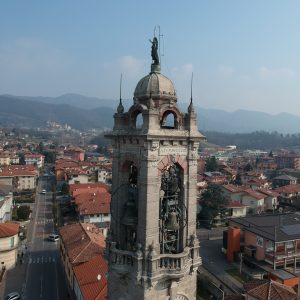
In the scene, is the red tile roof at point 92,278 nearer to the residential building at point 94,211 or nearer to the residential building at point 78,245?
the residential building at point 78,245

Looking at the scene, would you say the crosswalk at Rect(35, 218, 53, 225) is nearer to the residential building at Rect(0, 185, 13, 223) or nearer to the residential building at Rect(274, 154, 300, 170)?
the residential building at Rect(0, 185, 13, 223)

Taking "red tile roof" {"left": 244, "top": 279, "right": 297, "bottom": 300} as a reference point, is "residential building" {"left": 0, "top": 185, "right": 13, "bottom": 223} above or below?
above

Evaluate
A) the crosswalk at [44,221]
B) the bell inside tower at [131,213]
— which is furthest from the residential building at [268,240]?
the bell inside tower at [131,213]

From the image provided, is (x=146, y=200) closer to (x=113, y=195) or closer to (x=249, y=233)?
(x=113, y=195)

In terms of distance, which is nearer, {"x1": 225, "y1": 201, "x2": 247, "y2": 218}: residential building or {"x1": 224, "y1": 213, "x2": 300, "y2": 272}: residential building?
{"x1": 224, "y1": 213, "x2": 300, "y2": 272}: residential building

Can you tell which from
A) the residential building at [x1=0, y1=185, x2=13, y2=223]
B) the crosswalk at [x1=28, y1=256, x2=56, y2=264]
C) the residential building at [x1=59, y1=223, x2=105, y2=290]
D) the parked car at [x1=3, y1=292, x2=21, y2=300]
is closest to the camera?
the residential building at [x1=59, y1=223, x2=105, y2=290]

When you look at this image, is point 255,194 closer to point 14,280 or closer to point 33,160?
point 14,280

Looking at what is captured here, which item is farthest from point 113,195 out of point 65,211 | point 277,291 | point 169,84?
point 65,211

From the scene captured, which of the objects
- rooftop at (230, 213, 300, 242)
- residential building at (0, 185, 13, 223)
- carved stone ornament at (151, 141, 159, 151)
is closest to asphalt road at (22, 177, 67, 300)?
residential building at (0, 185, 13, 223)
